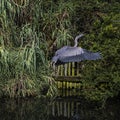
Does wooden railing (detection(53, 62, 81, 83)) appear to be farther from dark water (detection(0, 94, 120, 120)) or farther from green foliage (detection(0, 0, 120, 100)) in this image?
dark water (detection(0, 94, 120, 120))

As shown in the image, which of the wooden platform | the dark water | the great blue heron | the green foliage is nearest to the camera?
the great blue heron

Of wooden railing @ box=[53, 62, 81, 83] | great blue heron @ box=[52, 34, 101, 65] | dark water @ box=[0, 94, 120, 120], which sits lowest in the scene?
dark water @ box=[0, 94, 120, 120]

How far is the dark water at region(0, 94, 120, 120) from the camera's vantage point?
8137 millimetres

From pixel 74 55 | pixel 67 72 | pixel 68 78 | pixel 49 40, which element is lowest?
pixel 68 78

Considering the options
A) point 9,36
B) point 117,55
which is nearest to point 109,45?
point 117,55

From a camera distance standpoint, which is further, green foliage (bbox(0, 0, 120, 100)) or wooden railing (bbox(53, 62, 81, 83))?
wooden railing (bbox(53, 62, 81, 83))

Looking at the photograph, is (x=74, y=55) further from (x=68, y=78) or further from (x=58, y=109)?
(x=68, y=78)

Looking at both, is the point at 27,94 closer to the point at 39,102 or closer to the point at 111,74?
the point at 39,102

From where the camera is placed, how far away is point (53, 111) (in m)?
8.61

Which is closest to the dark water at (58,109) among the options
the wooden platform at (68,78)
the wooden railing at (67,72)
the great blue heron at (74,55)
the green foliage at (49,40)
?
the green foliage at (49,40)

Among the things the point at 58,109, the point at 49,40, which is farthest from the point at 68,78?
the point at 58,109

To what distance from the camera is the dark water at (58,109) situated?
8137 mm

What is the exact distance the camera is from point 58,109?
874 cm

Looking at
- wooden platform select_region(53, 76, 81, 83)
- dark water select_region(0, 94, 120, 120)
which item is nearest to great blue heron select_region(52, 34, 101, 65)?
dark water select_region(0, 94, 120, 120)
